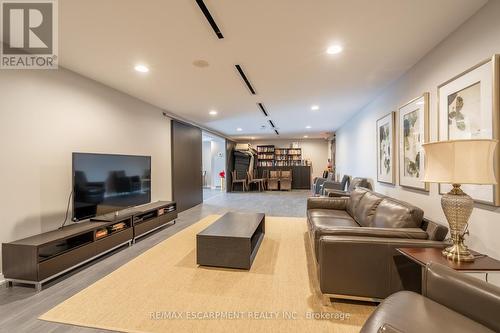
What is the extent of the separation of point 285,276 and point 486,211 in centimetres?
182

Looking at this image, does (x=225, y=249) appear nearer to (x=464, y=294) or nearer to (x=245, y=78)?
(x=464, y=294)

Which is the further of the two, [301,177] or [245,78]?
[301,177]

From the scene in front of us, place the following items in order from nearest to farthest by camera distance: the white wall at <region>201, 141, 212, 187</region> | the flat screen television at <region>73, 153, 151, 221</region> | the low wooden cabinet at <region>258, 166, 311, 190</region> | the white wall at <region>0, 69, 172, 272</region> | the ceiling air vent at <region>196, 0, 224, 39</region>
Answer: the ceiling air vent at <region>196, 0, 224, 39</region>
the white wall at <region>0, 69, 172, 272</region>
the flat screen television at <region>73, 153, 151, 221</region>
the low wooden cabinet at <region>258, 166, 311, 190</region>
the white wall at <region>201, 141, 212, 187</region>

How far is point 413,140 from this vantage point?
2.85m

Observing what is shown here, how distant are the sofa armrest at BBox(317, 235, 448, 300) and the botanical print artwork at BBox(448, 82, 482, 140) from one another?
3.19 ft

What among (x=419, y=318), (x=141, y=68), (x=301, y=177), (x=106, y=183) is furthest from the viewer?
(x=301, y=177)

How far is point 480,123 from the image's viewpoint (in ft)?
5.97

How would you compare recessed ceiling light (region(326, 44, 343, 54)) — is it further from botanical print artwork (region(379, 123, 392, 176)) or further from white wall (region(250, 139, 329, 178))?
white wall (region(250, 139, 329, 178))

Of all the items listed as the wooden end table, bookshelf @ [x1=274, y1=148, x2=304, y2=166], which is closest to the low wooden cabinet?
bookshelf @ [x1=274, y1=148, x2=304, y2=166]

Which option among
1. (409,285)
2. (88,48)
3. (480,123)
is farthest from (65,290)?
(480,123)

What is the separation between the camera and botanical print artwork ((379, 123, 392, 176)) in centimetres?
356

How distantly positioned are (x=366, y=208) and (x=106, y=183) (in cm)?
347

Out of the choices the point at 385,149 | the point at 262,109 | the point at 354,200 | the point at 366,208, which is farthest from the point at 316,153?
the point at 366,208

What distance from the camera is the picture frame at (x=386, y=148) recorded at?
11.2 feet
